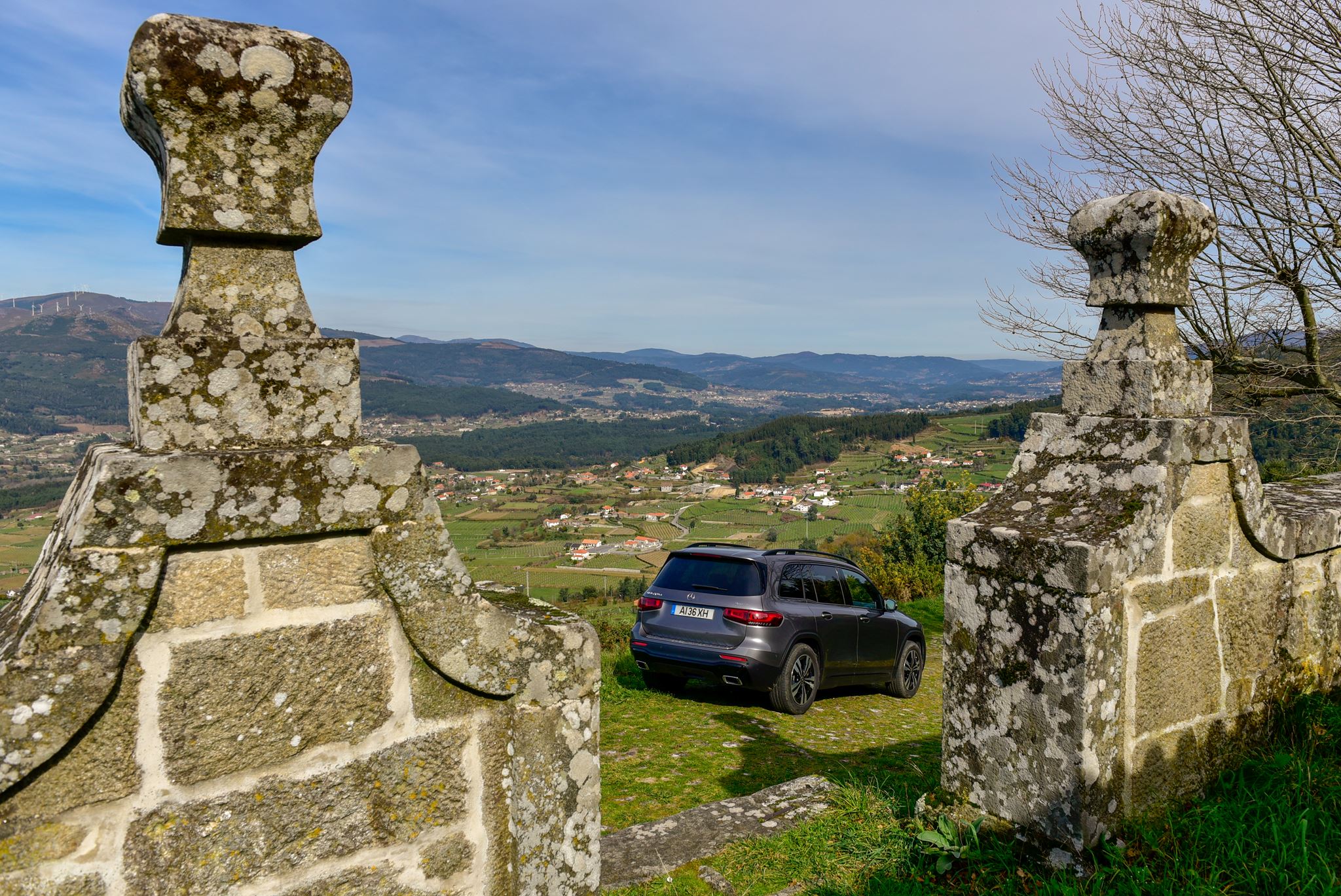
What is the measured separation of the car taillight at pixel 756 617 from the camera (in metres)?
8.00

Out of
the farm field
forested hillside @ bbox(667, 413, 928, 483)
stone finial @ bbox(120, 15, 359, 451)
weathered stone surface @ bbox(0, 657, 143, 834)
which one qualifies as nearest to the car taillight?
stone finial @ bbox(120, 15, 359, 451)

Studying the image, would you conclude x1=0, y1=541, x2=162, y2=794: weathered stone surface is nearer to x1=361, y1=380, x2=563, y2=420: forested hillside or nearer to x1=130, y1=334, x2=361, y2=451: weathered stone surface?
x1=130, y1=334, x2=361, y2=451: weathered stone surface

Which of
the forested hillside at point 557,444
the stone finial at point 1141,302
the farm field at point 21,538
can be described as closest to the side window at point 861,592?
the stone finial at point 1141,302

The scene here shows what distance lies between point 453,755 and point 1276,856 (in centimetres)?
301

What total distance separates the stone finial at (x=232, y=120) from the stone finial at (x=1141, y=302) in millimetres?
3302

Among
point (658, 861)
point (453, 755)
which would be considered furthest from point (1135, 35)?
point (453, 755)

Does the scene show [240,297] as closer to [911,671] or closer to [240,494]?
[240,494]

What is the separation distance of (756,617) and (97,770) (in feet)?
21.9

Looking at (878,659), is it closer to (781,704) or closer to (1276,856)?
(781,704)

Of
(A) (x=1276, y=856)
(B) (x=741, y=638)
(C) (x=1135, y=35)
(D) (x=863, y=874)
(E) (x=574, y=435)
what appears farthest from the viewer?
(E) (x=574, y=435)

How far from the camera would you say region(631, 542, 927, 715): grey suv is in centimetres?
801

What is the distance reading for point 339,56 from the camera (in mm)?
2156

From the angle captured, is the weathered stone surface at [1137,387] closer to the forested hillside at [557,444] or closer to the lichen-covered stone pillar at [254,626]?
the lichen-covered stone pillar at [254,626]

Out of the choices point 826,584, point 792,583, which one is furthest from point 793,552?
point 826,584
